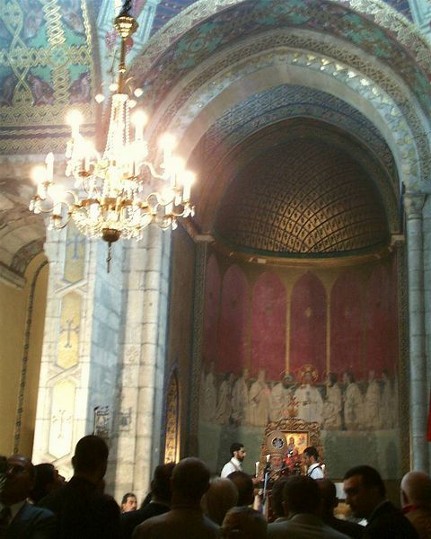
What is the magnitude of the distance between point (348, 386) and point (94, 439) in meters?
11.8

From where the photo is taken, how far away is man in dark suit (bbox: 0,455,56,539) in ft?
10.5

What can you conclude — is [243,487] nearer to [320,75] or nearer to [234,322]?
[320,75]

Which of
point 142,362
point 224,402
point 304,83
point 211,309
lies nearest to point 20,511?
point 142,362

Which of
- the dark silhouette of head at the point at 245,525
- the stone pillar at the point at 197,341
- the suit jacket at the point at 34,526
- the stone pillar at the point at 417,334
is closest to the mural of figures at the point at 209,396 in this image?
the stone pillar at the point at 197,341

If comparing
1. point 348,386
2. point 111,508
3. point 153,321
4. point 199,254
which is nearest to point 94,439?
point 111,508

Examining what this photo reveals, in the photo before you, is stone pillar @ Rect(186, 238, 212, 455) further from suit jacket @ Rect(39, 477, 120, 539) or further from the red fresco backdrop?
suit jacket @ Rect(39, 477, 120, 539)

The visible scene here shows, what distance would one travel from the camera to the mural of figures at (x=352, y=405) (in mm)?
14523

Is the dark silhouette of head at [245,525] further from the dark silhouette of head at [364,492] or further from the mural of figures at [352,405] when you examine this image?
the mural of figures at [352,405]

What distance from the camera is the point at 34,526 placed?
320cm

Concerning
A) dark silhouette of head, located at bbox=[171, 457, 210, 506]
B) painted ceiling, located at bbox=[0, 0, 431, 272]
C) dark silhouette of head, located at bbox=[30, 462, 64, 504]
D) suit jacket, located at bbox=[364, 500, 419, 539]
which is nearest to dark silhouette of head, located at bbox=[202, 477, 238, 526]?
dark silhouette of head, located at bbox=[171, 457, 210, 506]

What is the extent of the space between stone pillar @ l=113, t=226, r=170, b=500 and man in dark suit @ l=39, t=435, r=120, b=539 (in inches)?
298

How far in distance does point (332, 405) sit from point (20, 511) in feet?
38.9

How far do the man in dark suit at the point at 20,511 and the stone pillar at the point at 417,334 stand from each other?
763 centimetres

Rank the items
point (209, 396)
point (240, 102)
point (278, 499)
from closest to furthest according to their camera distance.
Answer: point (278, 499) < point (240, 102) < point (209, 396)
